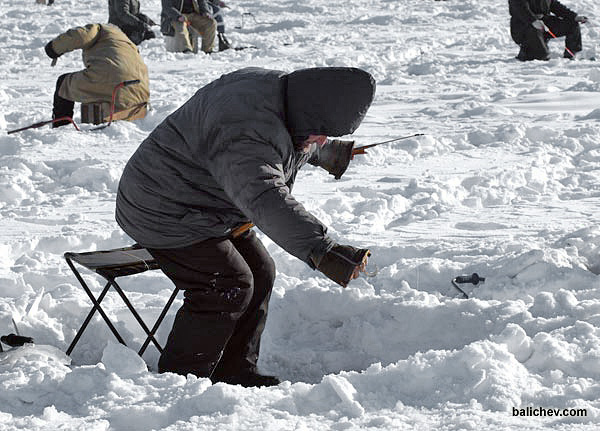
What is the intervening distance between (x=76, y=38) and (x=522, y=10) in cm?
655

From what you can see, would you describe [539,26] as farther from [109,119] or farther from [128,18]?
[109,119]

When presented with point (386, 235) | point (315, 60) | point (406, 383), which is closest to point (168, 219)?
point (406, 383)

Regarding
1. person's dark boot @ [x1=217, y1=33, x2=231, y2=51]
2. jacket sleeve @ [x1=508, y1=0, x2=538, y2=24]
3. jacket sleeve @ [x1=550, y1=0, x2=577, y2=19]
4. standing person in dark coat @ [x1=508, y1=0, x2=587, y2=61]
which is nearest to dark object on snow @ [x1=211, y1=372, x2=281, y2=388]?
standing person in dark coat @ [x1=508, y1=0, x2=587, y2=61]

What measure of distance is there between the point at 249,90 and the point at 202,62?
9842 mm

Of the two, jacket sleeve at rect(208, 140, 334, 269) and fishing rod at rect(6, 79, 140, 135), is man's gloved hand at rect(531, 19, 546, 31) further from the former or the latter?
jacket sleeve at rect(208, 140, 334, 269)

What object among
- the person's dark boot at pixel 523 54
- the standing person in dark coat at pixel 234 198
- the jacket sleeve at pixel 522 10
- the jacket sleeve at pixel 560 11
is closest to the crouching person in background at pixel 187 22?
the jacket sleeve at pixel 522 10

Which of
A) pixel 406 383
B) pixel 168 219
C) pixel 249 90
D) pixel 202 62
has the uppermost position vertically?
pixel 249 90

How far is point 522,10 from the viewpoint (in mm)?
12375

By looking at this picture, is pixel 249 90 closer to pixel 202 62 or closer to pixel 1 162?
pixel 1 162

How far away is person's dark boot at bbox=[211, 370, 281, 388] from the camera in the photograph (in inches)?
150

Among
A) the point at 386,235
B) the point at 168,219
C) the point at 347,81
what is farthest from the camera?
the point at 386,235

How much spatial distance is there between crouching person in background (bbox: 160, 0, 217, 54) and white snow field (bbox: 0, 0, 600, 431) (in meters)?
1.43

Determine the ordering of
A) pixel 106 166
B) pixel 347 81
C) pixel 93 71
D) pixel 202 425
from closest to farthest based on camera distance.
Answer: pixel 202 425
pixel 347 81
pixel 106 166
pixel 93 71

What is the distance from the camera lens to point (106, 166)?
701 centimetres
